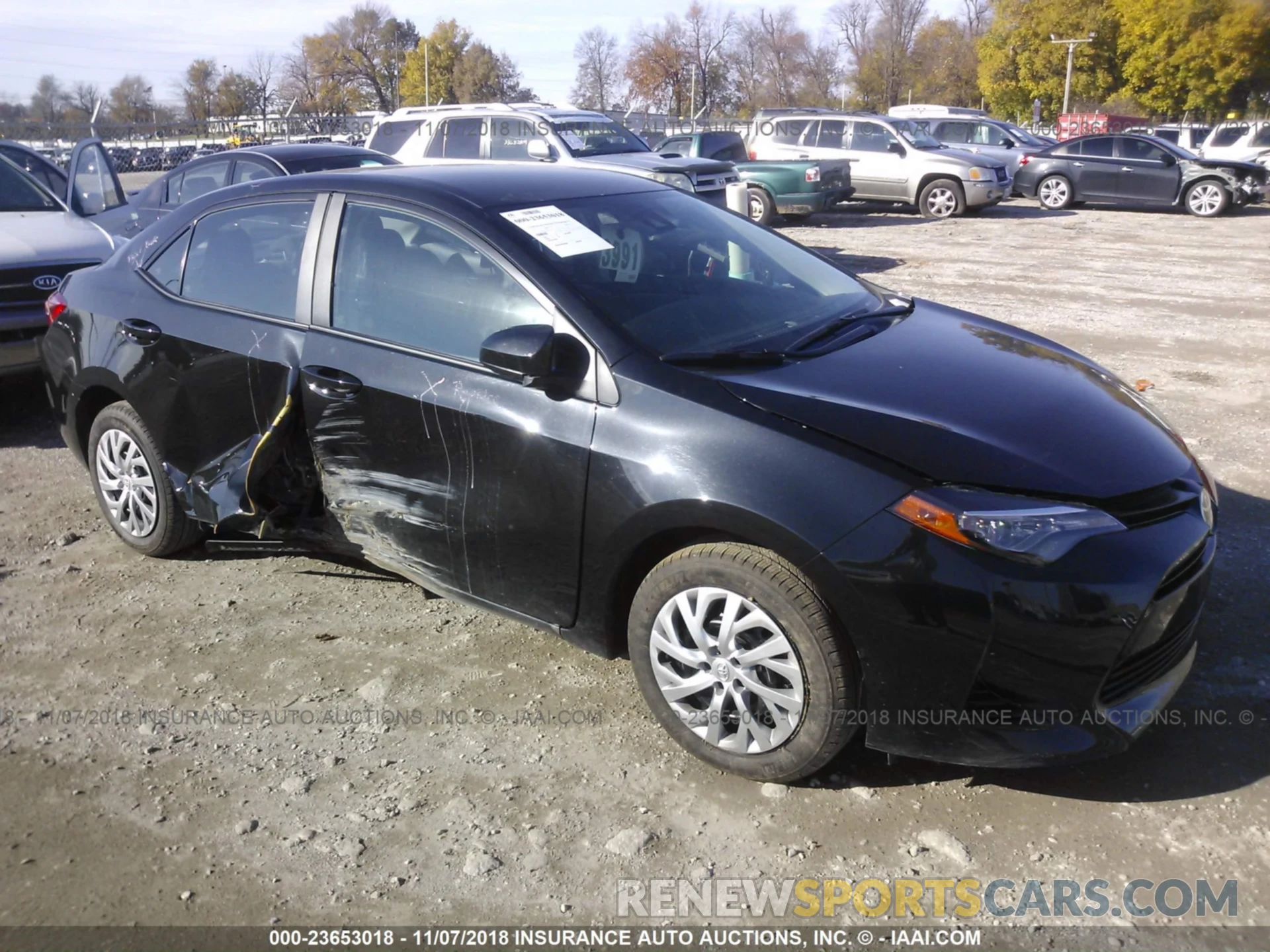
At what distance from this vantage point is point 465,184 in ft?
13.1

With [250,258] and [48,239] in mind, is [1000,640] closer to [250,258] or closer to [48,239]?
[250,258]

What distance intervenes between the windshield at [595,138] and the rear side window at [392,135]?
7.22 feet

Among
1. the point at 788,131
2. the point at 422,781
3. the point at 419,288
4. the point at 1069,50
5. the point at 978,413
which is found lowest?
the point at 422,781

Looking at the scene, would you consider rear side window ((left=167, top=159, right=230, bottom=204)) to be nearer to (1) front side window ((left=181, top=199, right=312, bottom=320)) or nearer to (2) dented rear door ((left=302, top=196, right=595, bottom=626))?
(1) front side window ((left=181, top=199, right=312, bottom=320))

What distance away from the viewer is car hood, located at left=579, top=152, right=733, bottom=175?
1366 cm

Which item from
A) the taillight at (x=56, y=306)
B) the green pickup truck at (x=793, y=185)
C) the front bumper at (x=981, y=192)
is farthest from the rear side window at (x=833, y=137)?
the taillight at (x=56, y=306)

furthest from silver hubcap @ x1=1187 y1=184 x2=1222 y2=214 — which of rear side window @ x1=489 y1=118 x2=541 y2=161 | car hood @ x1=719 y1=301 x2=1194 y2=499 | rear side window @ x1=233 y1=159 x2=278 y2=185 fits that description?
car hood @ x1=719 y1=301 x2=1194 y2=499

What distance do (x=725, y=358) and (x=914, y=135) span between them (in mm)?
19480

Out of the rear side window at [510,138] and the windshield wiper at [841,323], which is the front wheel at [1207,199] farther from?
the windshield wiper at [841,323]

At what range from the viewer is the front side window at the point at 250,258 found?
420 cm

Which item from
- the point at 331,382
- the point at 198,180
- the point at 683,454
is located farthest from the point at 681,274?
the point at 198,180

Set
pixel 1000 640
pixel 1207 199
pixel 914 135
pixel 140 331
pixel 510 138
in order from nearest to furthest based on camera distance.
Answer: pixel 1000 640, pixel 140 331, pixel 510 138, pixel 1207 199, pixel 914 135

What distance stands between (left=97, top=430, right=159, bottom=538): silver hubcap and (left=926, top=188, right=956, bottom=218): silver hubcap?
17.3 m

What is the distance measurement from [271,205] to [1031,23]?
2098 inches
